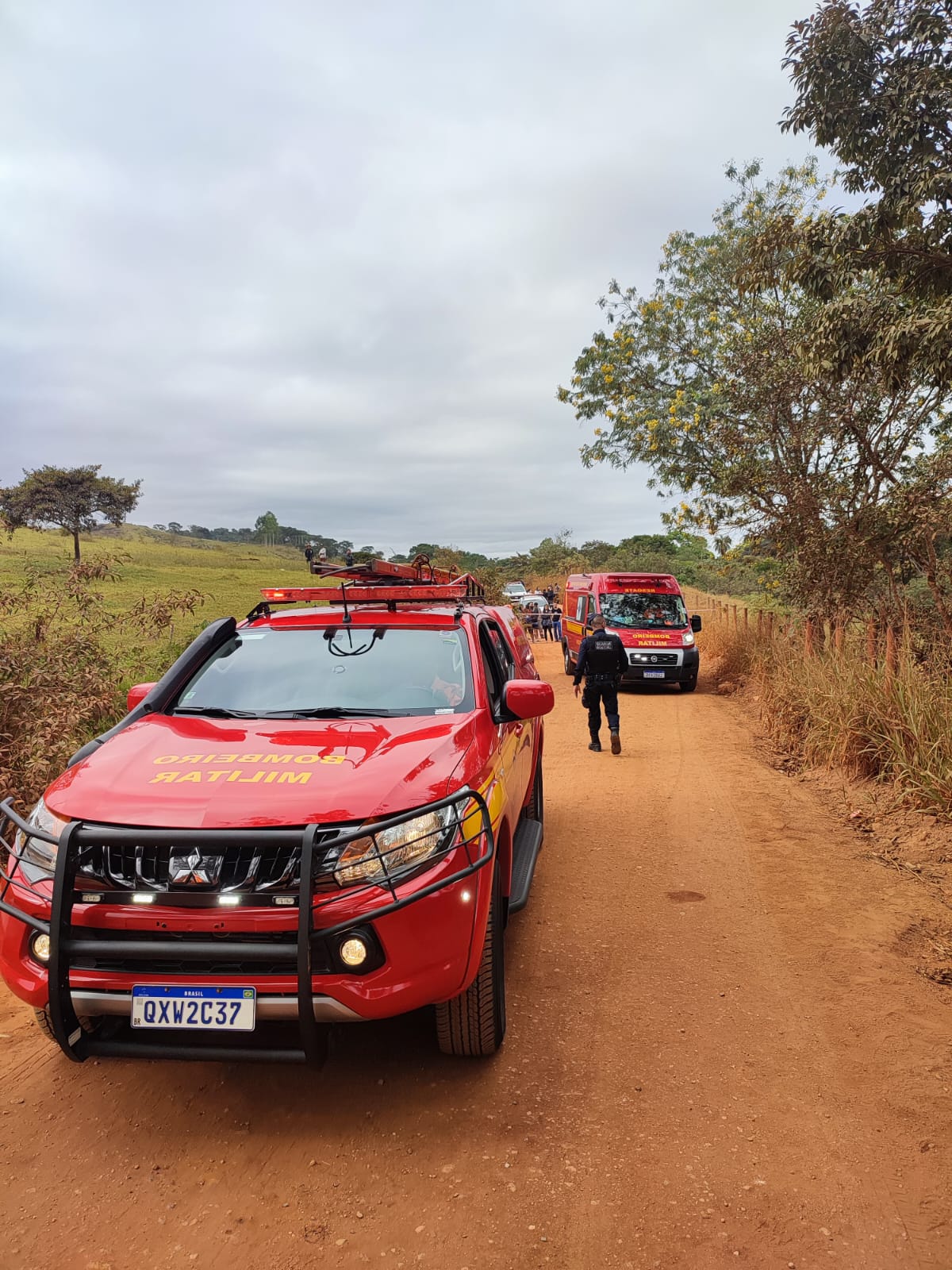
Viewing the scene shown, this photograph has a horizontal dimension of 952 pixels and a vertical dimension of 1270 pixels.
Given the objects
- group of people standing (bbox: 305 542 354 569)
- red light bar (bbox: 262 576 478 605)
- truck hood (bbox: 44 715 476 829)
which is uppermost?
group of people standing (bbox: 305 542 354 569)

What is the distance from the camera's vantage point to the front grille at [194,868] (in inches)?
108

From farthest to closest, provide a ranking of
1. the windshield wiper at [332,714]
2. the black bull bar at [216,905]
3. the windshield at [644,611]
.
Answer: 1. the windshield at [644,611]
2. the windshield wiper at [332,714]
3. the black bull bar at [216,905]

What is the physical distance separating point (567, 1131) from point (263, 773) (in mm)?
1688

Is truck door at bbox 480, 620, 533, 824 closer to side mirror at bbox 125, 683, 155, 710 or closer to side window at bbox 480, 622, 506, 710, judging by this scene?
side window at bbox 480, 622, 506, 710

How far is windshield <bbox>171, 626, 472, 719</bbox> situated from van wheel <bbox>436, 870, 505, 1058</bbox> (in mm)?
1081

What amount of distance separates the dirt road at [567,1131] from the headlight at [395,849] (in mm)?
957

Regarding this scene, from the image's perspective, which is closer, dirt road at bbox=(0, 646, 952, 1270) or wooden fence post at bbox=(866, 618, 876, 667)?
dirt road at bbox=(0, 646, 952, 1270)

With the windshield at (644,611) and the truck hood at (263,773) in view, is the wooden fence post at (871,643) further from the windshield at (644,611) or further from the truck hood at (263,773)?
the windshield at (644,611)

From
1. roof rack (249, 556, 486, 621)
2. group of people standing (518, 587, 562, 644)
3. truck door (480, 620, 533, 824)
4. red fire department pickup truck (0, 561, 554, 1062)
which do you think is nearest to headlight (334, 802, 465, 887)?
red fire department pickup truck (0, 561, 554, 1062)

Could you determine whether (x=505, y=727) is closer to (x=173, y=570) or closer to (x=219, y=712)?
(x=219, y=712)

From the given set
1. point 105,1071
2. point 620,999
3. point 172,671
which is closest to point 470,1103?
point 620,999

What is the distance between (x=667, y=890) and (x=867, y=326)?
562cm

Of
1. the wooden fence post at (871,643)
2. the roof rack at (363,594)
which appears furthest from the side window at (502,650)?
the wooden fence post at (871,643)

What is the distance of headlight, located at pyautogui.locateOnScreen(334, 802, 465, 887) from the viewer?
9.10ft
